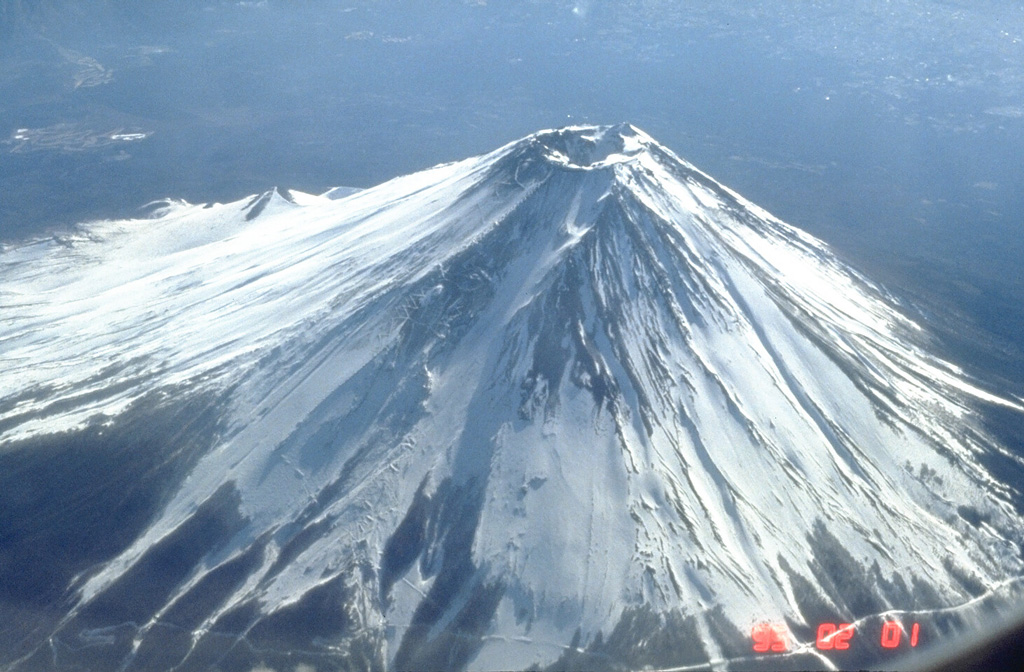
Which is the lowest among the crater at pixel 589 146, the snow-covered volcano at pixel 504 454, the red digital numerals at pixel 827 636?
the red digital numerals at pixel 827 636

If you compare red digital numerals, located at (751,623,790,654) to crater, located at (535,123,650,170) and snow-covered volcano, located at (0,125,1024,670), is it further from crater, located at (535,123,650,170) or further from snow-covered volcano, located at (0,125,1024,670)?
crater, located at (535,123,650,170)

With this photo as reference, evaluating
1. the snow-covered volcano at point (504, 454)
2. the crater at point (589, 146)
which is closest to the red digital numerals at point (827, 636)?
the snow-covered volcano at point (504, 454)

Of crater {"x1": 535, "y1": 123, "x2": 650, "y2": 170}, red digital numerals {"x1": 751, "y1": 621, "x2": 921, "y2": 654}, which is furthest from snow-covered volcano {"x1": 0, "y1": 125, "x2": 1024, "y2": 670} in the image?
red digital numerals {"x1": 751, "y1": 621, "x2": 921, "y2": 654}

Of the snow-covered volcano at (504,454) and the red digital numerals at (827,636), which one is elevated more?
the snow-covered volcano at (504,454)

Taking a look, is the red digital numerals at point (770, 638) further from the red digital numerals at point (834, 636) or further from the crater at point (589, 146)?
the crater at point (589, 146)

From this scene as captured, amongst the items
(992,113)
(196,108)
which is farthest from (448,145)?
(992,113)

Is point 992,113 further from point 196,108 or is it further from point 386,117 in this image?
point 196,108

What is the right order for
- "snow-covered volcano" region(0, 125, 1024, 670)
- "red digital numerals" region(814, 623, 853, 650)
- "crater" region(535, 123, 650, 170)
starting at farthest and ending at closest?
1. "crater" region(535, 123, 650, 170)
2. "snow-covered volcano" region(0, 125, 1024, 670)
3. "red digital numerals" region(814, 623, 853, 650)
